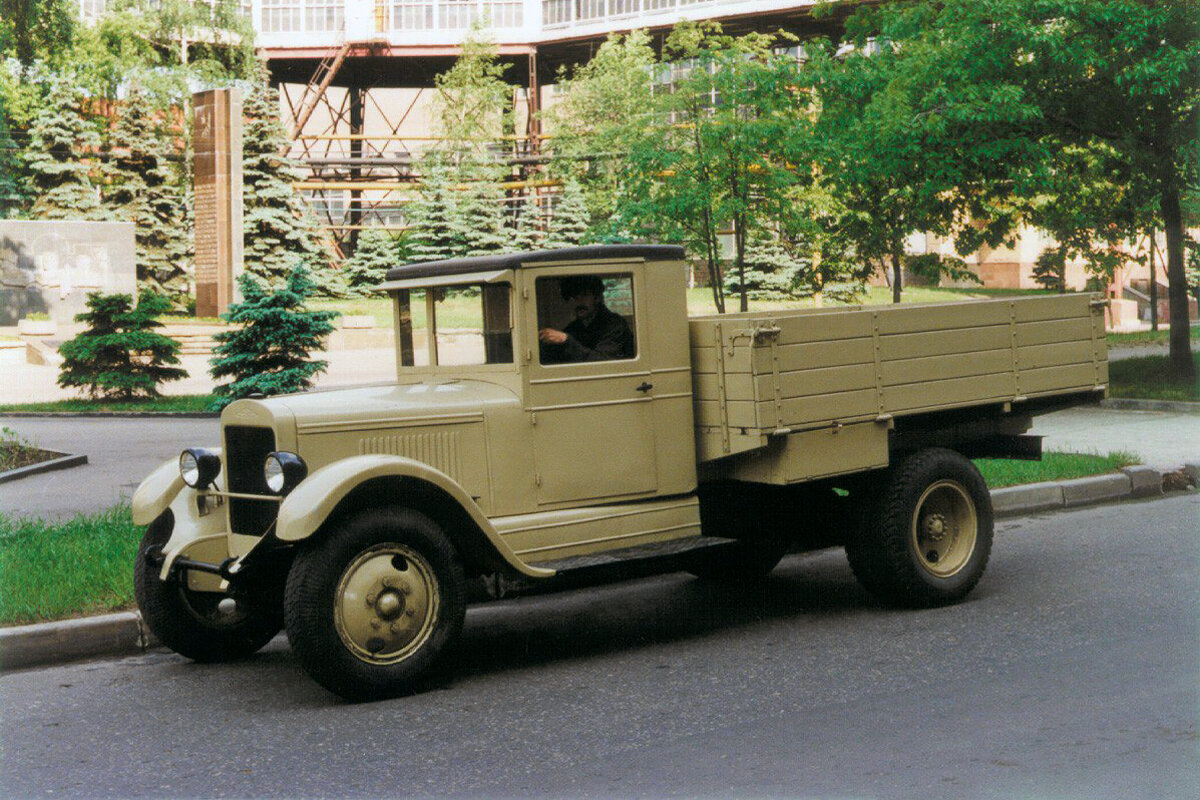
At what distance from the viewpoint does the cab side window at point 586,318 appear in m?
6.80

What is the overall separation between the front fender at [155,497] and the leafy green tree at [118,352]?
16515 millimetres

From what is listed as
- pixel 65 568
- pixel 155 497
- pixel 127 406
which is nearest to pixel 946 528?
pixel 155 497

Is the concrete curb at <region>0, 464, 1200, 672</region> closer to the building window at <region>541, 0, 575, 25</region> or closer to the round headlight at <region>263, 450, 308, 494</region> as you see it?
the round headlight at <region>263, 450, 308, 494</region>

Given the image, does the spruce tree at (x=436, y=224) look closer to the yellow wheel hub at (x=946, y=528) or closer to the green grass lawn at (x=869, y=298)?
the green grass lawn at (x=869, y=298)

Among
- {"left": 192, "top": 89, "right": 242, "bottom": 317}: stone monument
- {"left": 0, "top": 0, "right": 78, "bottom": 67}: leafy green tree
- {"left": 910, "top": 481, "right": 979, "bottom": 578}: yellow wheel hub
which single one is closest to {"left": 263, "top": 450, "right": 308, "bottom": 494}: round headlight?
{"left": 910, "top": 481, "right": 979, "bottom": 578}: yellow wheel hub

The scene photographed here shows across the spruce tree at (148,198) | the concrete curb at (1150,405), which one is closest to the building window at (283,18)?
the spruce tree at (148,198)

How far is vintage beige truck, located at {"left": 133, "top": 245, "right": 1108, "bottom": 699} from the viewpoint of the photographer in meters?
6.00

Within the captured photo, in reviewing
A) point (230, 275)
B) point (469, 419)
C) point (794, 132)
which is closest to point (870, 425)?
point (469, 419)

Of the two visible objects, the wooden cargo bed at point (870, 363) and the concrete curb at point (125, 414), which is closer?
the wooden cargo bed at point (870, 363)

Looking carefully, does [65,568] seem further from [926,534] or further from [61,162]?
[61,162]

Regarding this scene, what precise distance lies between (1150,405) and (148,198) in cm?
3586

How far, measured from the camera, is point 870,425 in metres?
7.31

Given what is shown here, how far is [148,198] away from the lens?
44.7 meters

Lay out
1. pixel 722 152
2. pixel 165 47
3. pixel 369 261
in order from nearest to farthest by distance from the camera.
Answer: pixel 722 152
pixel 369 261
pixel 165 47
